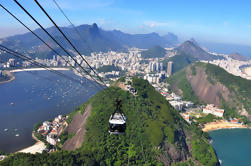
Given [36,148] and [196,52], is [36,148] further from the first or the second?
[196,52]

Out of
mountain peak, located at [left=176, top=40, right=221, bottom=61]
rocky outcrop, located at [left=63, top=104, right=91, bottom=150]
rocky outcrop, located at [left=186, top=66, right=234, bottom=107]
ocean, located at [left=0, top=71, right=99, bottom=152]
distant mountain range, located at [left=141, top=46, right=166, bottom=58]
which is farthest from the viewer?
mountain peak, located at [left=176, top=40, right=221, bottom=61]

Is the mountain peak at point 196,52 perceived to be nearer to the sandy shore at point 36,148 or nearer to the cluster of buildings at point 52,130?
the cluster of buildings at point 52,130

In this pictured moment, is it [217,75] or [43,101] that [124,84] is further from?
[217,75]

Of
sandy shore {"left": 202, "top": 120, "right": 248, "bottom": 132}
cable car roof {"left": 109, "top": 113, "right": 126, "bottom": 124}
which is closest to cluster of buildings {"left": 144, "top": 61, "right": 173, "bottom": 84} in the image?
sandy shore {"left": 202, "top": 120, "right": 248, "bottom": 132}

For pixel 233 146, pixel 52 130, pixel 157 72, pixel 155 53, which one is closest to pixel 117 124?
pixel 52 130

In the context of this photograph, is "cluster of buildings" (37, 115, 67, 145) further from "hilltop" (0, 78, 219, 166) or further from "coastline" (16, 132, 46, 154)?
"hilltop" (0, 78, 219, 166)
